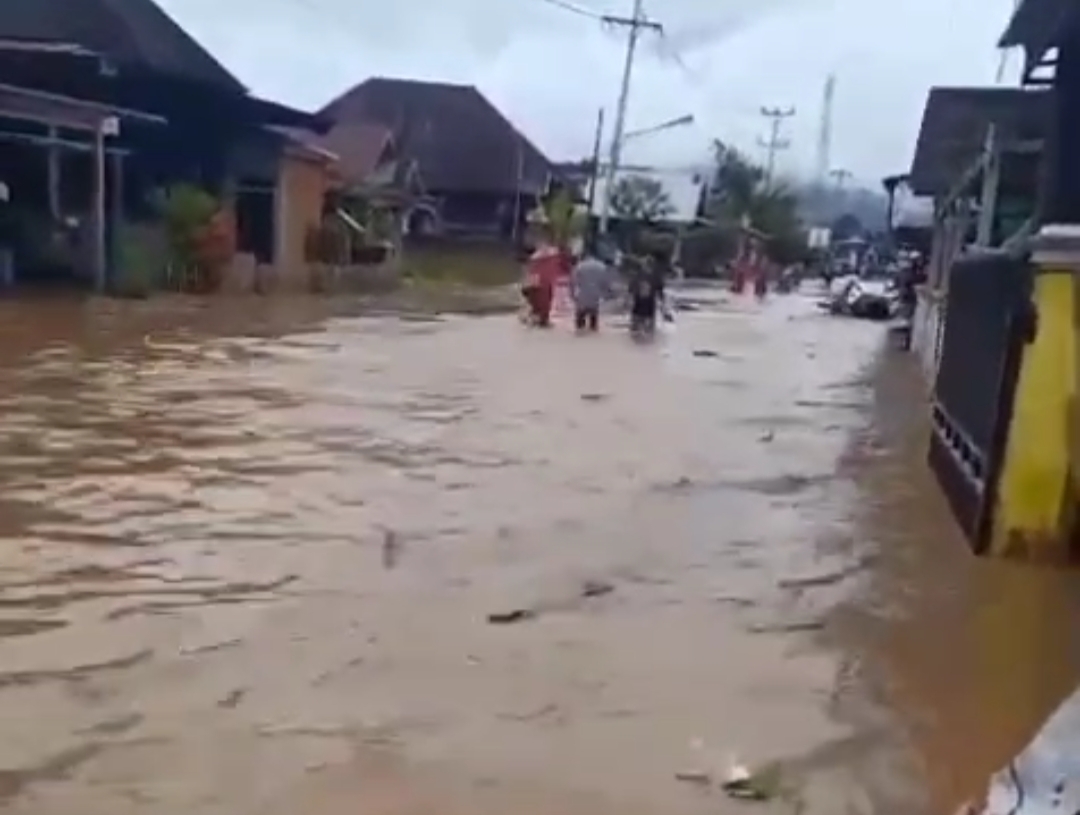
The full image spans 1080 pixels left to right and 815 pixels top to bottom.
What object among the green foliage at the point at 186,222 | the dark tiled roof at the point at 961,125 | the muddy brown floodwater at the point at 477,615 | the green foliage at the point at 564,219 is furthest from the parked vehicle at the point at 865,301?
the muddy brown floodwater at the point at 477,615

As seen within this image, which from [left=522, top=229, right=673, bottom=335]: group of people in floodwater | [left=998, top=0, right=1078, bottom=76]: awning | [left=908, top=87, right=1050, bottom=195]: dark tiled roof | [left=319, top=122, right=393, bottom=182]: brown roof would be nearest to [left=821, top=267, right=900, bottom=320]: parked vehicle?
[left=522, top=229, right=673, bottom=335]: group of people in floodwater

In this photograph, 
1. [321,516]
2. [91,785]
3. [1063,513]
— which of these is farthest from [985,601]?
[91,785]

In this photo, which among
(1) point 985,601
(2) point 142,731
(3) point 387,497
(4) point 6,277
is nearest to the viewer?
(2) point 142,731

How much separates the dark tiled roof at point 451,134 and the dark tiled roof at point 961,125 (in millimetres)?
36323

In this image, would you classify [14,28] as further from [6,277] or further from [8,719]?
[8,719]

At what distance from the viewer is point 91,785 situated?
4.35m

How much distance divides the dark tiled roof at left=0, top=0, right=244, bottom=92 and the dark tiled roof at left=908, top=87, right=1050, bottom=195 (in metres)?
14.5

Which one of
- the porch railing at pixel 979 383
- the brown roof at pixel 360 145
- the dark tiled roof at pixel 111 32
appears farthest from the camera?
the brown roof at pixel 360 145

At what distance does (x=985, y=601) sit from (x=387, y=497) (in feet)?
10.8

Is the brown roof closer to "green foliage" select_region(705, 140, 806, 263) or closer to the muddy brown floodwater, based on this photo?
"green foliage" select_region(705, 140, 806, 263)

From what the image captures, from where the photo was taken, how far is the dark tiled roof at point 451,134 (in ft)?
195

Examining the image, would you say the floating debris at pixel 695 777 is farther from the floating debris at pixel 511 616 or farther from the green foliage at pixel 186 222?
the green foliage at pixel 186 222

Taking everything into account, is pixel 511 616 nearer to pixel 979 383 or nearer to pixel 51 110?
pixel 979 383

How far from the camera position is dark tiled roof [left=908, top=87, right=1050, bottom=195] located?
54.6ft
